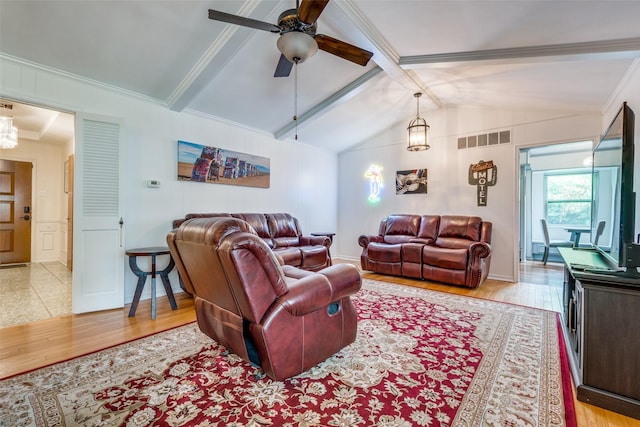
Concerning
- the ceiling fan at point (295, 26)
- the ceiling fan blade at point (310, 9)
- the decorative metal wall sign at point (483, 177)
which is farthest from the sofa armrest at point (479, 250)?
the ceiling fan blade at point (310, 9)

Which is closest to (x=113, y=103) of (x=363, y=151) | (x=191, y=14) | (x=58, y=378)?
(x=191, y=14)

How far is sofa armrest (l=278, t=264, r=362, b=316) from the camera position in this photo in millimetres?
1716

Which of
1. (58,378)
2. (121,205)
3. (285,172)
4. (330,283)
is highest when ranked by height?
(285,172)

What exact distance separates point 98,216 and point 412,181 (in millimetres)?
5199

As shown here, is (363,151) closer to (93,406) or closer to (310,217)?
(310,217)

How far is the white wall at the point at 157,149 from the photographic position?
9.69 feet

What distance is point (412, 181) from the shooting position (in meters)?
5.75

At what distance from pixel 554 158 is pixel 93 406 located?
30.1ft

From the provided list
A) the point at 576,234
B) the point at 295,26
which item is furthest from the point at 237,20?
the point at 576,234

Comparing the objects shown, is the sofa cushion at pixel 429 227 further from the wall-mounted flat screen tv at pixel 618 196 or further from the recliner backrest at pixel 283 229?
the wall-mounted flat screen tv at pixel 618 196

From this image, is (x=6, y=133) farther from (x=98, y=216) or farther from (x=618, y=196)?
(x=618, y=196)

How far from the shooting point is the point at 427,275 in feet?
14.6

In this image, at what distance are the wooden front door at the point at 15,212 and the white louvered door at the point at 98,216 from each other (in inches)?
183

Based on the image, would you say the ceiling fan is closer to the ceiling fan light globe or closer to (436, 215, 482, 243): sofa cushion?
the ceiling fan light globe
